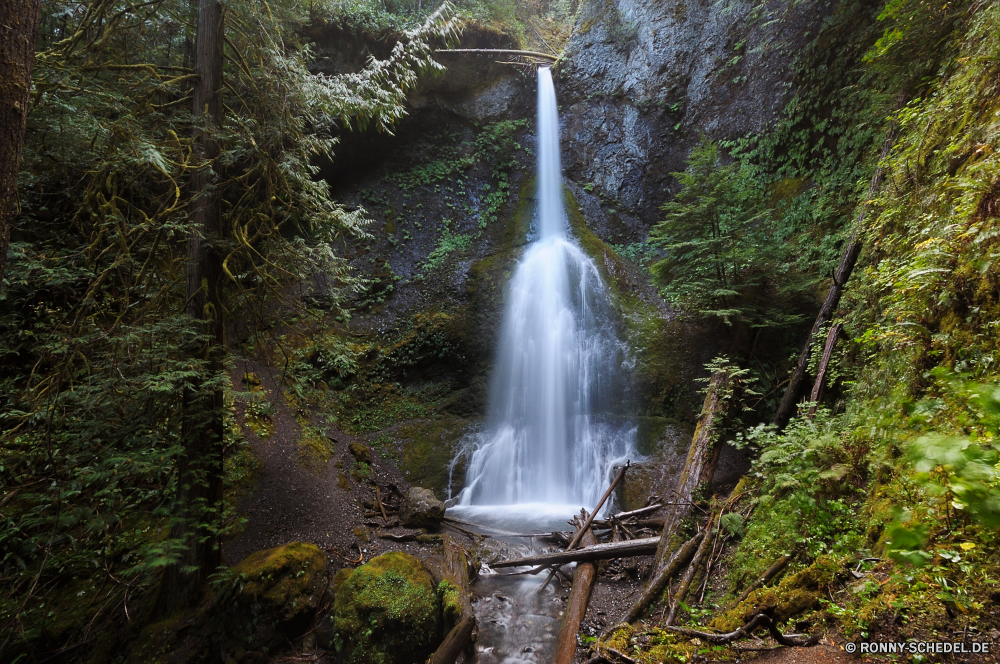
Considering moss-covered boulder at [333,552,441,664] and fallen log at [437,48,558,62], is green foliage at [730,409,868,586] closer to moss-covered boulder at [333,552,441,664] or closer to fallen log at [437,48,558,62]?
moss-covered boulder at [333,552,441,664]

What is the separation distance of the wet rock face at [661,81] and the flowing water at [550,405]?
161 inches

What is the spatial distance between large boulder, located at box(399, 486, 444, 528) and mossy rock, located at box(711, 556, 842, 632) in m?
5.23

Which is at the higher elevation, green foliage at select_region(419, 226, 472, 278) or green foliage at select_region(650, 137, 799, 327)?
green foliage at select_region(419, 226, 472, 278)

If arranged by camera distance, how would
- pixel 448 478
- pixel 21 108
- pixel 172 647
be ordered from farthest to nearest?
pixel 448 478
pixel 172 647
pixel 21 108

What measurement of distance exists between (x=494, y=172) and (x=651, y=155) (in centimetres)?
562

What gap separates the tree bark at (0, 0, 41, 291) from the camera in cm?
179

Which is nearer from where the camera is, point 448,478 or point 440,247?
point 448,478

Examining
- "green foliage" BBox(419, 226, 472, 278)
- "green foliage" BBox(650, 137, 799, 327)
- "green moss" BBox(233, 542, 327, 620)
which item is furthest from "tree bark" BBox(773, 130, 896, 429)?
"green foliage" BBox(419, 226, 472, 278)

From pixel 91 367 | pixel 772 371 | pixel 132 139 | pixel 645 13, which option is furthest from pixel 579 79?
pixel 91 367

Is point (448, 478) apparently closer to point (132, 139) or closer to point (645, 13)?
point (132, 139)

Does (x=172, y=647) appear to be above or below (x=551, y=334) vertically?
below

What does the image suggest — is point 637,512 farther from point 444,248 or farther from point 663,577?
point 444,248

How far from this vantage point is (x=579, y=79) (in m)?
15.1

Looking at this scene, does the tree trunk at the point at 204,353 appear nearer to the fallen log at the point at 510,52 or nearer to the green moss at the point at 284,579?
the green moss at the point at 284,579
